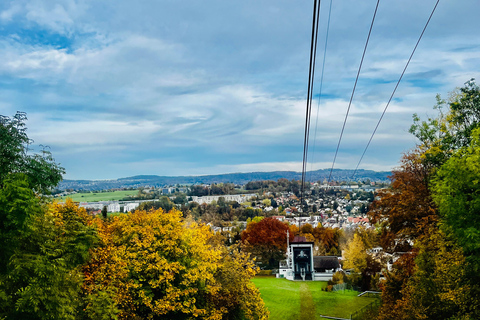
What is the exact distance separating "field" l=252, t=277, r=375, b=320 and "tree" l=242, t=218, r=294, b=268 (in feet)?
76.4

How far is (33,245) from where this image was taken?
46.4 feet

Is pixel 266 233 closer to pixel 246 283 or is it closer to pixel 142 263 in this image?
pixel 246 283

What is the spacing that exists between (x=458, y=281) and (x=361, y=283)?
94.7ft

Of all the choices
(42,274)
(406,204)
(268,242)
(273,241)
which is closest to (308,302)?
(406,204)

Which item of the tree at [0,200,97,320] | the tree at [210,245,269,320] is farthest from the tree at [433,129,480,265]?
the tree at [0,200,97,320]

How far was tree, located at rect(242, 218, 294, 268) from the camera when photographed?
71000 millimetres

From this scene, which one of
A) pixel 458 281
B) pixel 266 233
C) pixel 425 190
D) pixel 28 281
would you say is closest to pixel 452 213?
pixel 458 281

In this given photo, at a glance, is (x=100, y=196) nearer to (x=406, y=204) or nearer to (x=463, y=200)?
(x=406, y=204)

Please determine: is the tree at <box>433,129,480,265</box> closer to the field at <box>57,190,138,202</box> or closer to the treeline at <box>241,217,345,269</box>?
the treeline at <box>241,217,345,269</box>

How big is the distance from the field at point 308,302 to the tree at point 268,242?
76.4 feet

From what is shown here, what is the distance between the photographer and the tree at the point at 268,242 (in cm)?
7100

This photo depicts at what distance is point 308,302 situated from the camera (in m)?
38.6

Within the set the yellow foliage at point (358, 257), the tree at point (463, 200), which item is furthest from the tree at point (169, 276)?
the yellow foliage at point (358, 257)

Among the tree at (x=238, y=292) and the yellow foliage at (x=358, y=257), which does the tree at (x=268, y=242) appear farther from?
the tree at (x=238, y=292)
